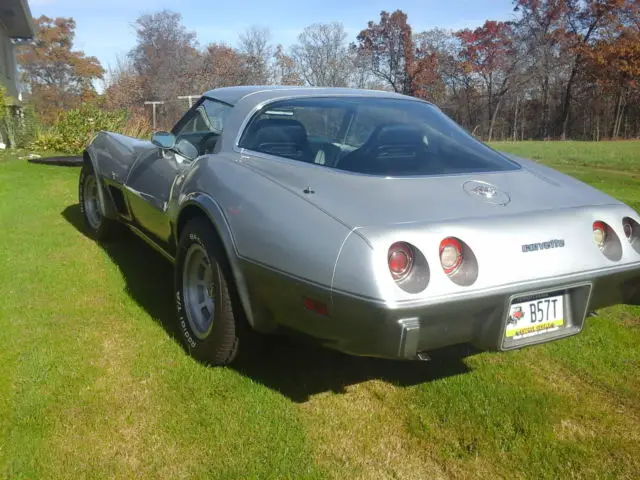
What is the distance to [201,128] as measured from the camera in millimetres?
4094

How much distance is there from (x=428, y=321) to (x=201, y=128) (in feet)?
8.04

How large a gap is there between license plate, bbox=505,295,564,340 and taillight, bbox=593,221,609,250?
14.0 inches

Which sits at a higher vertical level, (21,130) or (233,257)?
(233,257)

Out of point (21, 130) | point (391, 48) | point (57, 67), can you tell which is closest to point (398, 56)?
point (391, 48)

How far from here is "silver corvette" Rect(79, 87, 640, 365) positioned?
7.41ft

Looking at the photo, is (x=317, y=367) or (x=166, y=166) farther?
(x=166, y=166)

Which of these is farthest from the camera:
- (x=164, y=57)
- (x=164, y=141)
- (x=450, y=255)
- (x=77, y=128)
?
(x=164, y=57)

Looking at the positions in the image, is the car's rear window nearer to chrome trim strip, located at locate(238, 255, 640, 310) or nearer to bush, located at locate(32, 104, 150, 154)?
chrome trim strip, located at locate(238, 255, 640, 310)

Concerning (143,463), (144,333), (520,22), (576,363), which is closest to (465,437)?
(576,363)

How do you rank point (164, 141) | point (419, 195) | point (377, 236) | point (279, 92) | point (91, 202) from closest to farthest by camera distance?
point (377, 236), point (419, 195), point (279, 92), point (164, 141), point (91, 202)

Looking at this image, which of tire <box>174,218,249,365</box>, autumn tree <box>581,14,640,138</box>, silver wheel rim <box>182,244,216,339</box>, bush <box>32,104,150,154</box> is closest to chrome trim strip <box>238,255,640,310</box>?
tire <box>174,218,249,365</box>

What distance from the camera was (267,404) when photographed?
2.77 m

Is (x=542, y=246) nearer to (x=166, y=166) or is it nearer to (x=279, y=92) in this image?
(x=279, y=92)

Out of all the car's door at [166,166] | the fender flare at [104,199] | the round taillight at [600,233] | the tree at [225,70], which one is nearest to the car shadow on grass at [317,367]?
the car's door at [166,166]
